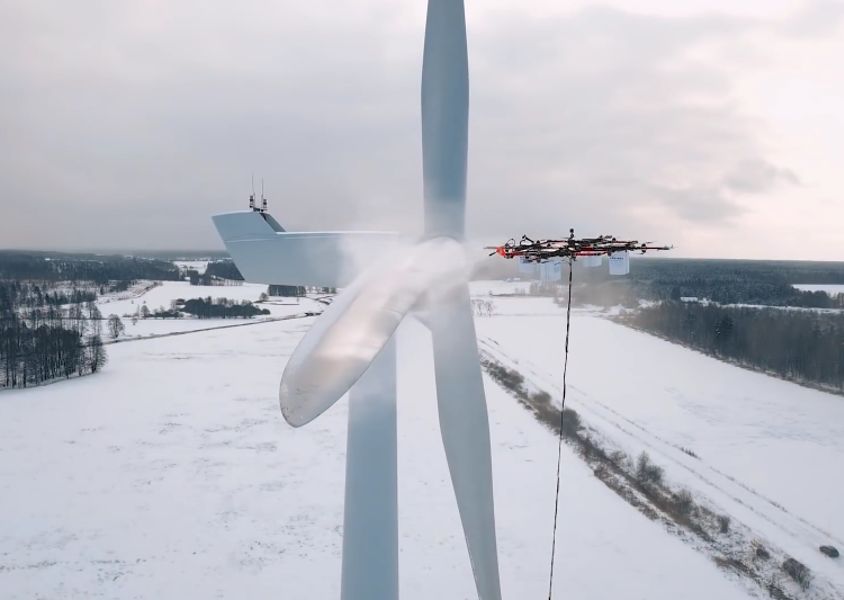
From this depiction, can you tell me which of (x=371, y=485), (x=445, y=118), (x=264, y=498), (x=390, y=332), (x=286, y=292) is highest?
(x=445, y=118)

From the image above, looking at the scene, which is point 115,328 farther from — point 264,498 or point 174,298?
point 264,498

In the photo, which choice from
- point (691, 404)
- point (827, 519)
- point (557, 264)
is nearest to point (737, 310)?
point (691, 404)

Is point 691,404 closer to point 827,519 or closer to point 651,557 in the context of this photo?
point 827,519

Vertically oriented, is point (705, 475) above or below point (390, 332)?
below

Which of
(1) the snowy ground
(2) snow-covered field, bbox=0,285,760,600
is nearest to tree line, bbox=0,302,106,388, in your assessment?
(2) snow-covered field, bbox=0,285,760,600

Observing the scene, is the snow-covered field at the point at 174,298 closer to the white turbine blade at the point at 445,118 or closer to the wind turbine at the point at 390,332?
the wind turbine at the point at 390,332

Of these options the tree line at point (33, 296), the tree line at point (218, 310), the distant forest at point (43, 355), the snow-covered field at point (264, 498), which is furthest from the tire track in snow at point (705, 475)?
the tree line at point (33, 296)

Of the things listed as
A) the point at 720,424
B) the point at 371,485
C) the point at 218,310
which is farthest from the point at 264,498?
the point at 218,310

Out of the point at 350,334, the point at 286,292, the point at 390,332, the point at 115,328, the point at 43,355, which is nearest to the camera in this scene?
the point at 350,334
